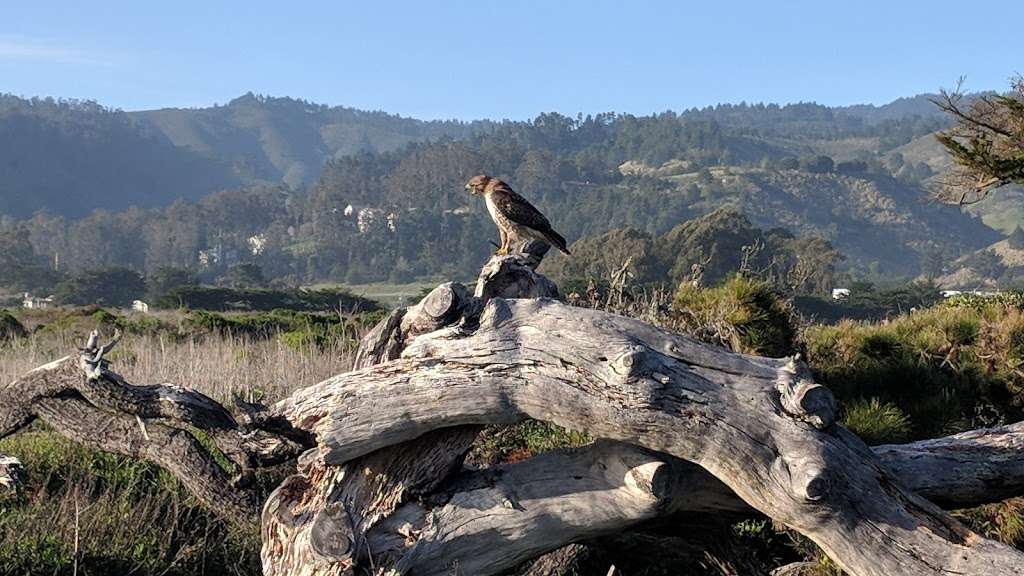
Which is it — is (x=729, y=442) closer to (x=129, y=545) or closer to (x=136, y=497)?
(x=129, y=545)

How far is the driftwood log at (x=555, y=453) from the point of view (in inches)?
165

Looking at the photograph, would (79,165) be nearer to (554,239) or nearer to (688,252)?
(688,252)

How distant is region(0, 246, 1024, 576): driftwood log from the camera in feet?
13.8

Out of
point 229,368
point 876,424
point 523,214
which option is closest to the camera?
point 523,214

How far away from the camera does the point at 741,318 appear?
26.3 feet

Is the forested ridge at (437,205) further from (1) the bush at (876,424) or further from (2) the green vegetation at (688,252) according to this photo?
(1) the bush at (876,424)

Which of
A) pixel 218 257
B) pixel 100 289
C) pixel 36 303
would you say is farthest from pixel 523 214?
pixel 218 257

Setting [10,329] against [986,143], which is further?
[10,329]

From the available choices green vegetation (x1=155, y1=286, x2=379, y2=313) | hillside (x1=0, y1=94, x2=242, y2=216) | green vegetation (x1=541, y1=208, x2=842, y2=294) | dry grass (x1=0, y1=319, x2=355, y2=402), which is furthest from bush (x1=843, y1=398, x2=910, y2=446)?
hillside (x1=0, y1=94, x2=242, y2=216)

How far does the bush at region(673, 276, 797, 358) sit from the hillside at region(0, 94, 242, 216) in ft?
495

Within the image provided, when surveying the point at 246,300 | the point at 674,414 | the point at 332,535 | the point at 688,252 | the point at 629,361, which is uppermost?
the point at 629,361

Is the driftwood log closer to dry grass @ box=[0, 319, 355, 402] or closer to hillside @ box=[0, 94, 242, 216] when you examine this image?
dry grass @ box=[0, 319, 355, 402]

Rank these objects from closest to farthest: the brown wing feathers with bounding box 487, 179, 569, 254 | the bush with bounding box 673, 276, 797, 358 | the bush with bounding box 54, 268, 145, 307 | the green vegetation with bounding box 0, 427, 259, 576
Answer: the green vegetation with bounding box 0, 427, 259, 576 < the brown wing feathers with bounding box 487, 179, 569, 254 < the bush with bounding box 673, 276, 797, 358 < the bush with bounding box 54, 268, 145, 307

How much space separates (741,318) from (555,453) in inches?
141
